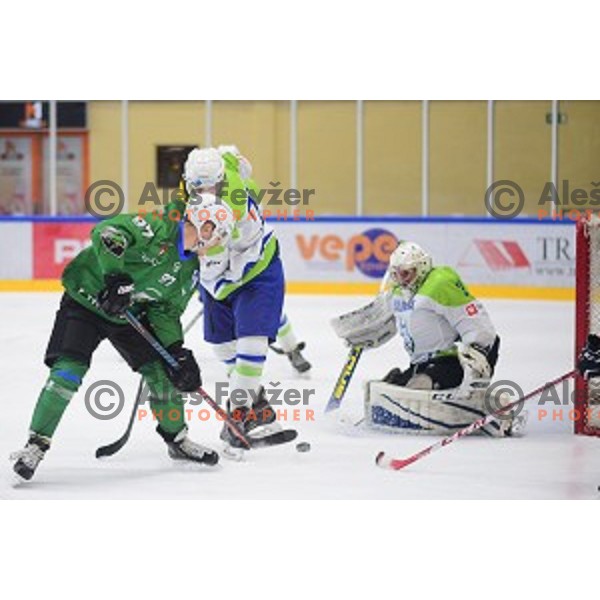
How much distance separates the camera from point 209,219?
4160mm

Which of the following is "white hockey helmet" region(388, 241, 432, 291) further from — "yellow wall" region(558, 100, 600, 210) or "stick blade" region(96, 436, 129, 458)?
"yellow wall" region(558, 100, 600, 210)

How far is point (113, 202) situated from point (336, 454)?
296 inches

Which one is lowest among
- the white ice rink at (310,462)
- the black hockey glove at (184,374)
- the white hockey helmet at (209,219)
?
the white ice rink at (310,462)

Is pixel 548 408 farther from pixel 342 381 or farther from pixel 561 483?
pixel 561 483

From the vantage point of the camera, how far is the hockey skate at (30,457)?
4.05m

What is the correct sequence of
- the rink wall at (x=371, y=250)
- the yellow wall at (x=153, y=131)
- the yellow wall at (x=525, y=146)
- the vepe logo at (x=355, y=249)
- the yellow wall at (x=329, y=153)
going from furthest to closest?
the yellow wall at (x=153, y=131)
the yellow wall at (x=329, y=153)
the yellow wall at (x=525, y=146)
the vepe logo at (x=355, y=249)
the rink wall at (x=371, y=250)

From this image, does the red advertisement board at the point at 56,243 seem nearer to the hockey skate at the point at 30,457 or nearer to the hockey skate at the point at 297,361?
Answer: the hockey skate at the point at 297,361

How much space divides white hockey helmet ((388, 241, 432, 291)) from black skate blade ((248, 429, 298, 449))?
2.30 ft

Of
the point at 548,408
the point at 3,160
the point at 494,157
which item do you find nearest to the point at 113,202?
the point at 3,160

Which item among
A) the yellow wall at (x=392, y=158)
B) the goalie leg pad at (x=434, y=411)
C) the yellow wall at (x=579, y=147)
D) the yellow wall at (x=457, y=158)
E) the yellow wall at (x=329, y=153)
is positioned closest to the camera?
the goalie leg pad at (x=434, y=411)

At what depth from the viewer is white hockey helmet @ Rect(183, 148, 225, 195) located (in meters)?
4.49

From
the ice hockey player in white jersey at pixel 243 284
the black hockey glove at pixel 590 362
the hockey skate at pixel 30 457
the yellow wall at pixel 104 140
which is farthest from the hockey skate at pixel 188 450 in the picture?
the yellow wall at pixel 104 140

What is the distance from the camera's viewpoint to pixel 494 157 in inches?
454

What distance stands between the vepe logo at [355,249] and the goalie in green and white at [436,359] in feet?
18.4
